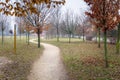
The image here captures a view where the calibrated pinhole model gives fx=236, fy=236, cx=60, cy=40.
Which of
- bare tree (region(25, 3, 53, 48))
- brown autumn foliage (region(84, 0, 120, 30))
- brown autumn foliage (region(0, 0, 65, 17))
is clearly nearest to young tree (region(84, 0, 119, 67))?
brown autumn foliage (region(84, 0, 120, 30))

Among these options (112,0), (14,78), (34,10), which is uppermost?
(112,0)

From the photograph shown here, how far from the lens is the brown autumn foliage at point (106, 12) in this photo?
41.5ft

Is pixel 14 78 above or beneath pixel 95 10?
beneath

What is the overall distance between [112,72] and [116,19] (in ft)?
9.96

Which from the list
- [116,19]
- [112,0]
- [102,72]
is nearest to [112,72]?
[102,72]

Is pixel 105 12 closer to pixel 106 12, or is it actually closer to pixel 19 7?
pixel 106 12

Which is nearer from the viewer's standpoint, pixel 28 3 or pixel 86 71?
pixel 28 3

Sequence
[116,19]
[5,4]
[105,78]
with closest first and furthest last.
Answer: [5,4]
[105,78]
[116,19]

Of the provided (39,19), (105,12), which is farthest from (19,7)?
(39,19)

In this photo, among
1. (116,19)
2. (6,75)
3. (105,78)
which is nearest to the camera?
(105,78)

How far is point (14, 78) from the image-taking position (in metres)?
10.7

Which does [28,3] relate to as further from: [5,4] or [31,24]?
[31,24]

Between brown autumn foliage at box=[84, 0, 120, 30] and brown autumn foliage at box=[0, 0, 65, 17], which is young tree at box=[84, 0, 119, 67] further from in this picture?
brown autumn foliage at box=[0, 0, 65, 17]

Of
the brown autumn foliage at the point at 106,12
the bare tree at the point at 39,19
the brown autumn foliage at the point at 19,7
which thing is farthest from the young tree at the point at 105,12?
the bare tree at the point at 39,19
